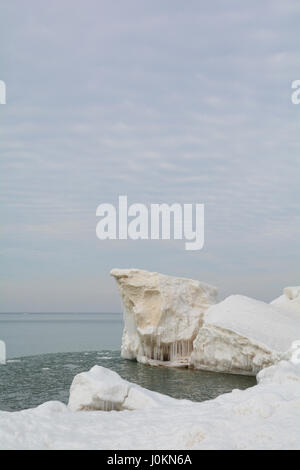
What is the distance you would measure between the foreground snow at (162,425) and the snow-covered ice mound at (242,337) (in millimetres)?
15016

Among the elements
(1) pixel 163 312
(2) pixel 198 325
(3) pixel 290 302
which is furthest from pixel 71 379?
(3) pixel 290 302

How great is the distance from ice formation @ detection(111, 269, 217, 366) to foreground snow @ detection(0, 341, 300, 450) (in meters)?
21.5

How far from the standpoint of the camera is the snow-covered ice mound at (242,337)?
100.0 feet

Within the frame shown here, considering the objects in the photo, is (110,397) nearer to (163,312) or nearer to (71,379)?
(71,379)

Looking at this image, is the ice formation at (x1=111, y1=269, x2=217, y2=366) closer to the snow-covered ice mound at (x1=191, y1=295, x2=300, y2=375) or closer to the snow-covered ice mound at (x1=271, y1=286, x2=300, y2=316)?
the snow-covered ice mound at (x1=191, y1=295, x2=300, y2=375)

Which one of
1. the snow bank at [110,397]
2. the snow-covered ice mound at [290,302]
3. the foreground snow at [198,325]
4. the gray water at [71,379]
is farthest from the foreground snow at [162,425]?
the snow-covered ice mound at [290,302]

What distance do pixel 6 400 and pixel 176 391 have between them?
Result: 329 inches

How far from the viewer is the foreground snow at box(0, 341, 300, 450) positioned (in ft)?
35.4

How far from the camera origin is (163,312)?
3716 cm

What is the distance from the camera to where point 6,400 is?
22859mm

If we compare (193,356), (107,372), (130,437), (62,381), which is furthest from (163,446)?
(193,356)

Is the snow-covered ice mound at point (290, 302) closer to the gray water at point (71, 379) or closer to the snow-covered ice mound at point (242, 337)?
the snow-covered ice mound at point (242, 337)

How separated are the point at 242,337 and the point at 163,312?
793cm

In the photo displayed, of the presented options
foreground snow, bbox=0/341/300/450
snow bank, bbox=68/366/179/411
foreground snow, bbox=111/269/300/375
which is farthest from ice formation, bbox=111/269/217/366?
foreground snow, bbox=0/341/300/450
